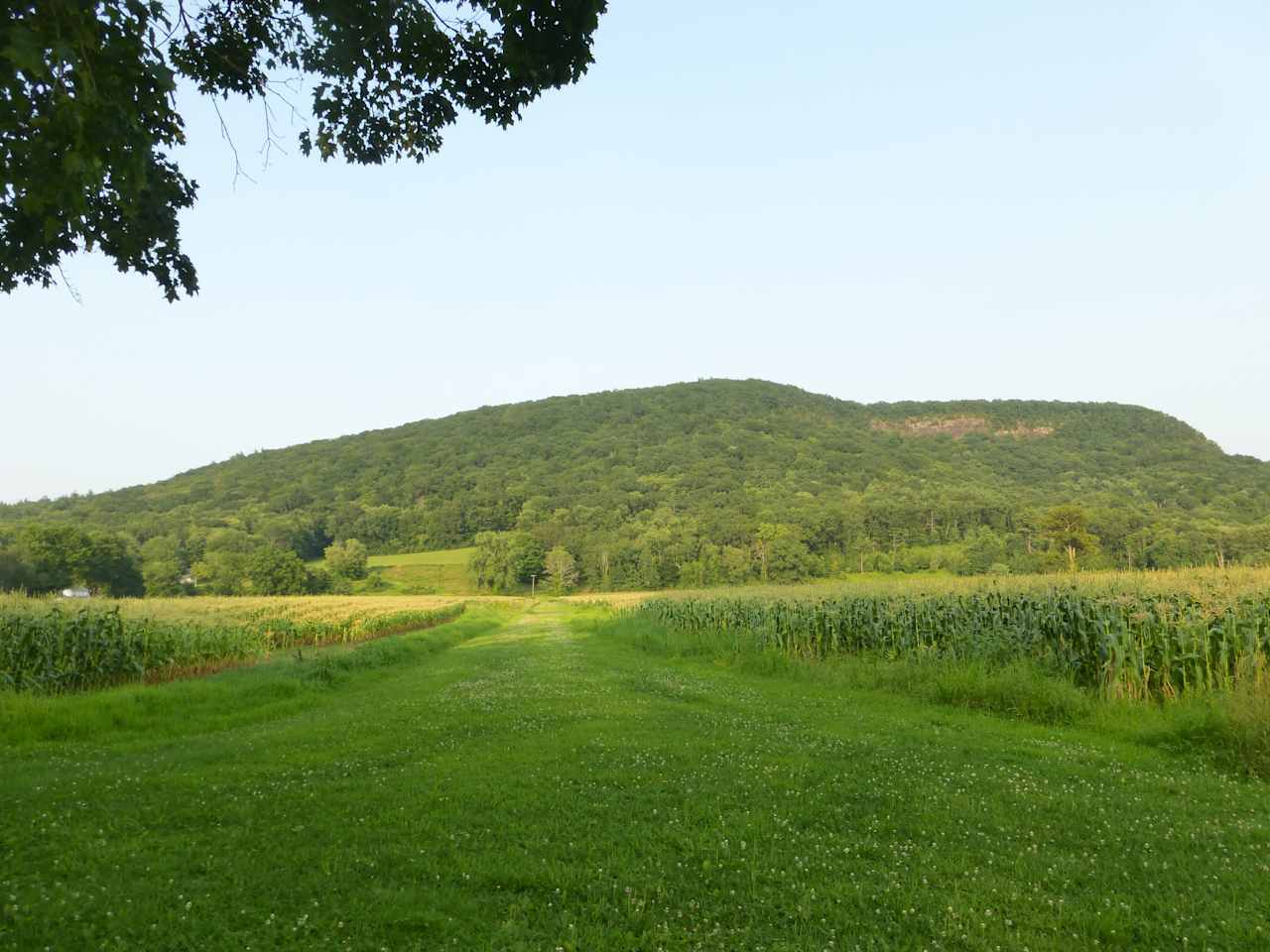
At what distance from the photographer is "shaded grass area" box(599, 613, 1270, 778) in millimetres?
9602

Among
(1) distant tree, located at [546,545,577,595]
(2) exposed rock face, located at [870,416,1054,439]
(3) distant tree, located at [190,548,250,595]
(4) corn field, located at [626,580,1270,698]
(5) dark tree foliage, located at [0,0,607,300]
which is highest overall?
(2) exposed rock face, located at [870,416,1054,439]

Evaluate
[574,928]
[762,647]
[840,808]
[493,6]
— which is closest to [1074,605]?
[762,647]

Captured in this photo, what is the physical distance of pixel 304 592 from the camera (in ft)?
286

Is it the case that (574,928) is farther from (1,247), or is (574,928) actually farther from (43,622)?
(43,622)

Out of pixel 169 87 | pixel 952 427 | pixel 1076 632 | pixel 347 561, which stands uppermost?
pixel 952 427

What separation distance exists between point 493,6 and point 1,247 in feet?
15.6

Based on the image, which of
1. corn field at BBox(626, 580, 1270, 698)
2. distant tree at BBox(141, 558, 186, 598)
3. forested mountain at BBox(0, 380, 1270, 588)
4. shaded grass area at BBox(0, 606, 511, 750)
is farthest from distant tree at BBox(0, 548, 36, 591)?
corn field at BBox(626, 580, 1270, 698)

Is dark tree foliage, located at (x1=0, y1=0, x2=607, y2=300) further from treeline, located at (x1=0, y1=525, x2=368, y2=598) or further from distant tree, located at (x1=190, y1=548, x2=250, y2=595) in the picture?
distant tree, located at (x1=190, y1=548, x2=250, y2=595)

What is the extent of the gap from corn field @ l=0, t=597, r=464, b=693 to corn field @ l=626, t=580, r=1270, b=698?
17.7m

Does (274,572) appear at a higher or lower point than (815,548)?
higher

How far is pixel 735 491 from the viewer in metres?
121

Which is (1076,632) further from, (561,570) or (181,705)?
(561,570)

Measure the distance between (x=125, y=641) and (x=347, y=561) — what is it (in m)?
85.5

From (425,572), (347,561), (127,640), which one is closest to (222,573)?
(347,561)
